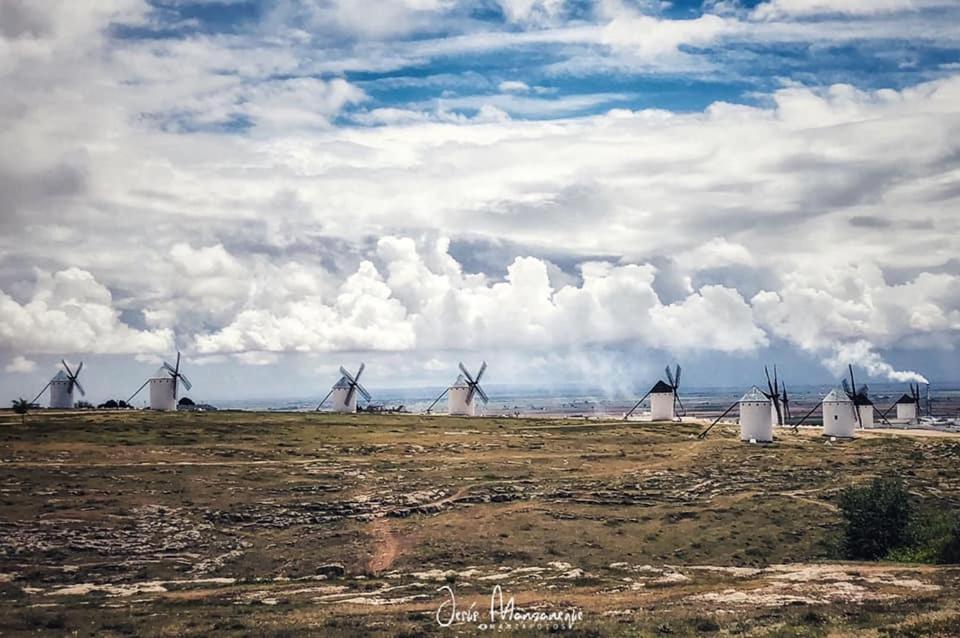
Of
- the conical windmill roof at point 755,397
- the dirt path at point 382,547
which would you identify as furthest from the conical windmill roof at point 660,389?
the dirt path at point 382,547

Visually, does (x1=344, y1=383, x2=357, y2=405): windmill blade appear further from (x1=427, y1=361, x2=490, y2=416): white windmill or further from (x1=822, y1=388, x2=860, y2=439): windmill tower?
(x1=822, y1=388, x2=860, y2=439): windmill tower

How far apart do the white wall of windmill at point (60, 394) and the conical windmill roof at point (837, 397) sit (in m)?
132

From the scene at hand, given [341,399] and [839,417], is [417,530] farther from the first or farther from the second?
[839,417]

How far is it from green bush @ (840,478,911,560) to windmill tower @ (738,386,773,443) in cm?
5842

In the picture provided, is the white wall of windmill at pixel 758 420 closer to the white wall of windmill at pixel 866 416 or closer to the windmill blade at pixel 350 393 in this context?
the white wall of windmill at pixel 866 416

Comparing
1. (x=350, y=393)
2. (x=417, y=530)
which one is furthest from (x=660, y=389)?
(x=417, y=530)

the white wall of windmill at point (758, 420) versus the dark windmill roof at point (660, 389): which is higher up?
the dark windmill roof at point (660, 389)

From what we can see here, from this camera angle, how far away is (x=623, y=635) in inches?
1228

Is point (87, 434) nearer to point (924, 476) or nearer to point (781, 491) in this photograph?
point (781, 491)

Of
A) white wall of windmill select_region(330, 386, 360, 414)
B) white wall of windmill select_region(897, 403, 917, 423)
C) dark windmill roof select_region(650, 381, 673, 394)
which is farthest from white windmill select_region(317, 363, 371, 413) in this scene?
white wall of windmill select_region(897, 403, 917, 423)

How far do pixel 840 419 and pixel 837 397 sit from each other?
152 inches

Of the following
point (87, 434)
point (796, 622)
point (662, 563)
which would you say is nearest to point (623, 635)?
point (796, 622)

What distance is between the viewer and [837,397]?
128 m

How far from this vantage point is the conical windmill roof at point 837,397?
419ft
